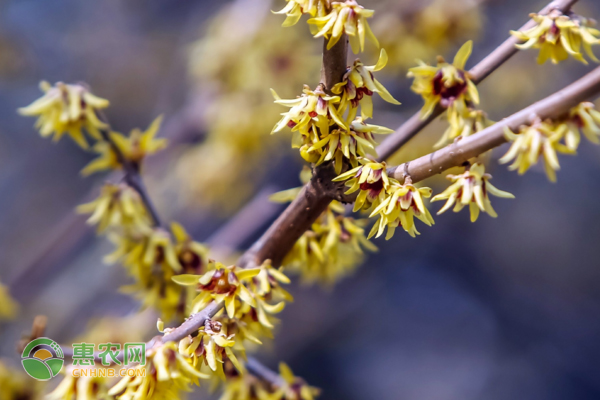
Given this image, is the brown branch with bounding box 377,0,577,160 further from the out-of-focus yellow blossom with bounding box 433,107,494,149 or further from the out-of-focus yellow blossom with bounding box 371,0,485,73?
the out-of-focus yellow blossom with bounding box 371,0,485,73

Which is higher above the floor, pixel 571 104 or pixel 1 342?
pixel 1 342

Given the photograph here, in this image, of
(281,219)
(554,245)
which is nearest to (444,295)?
(554,245)

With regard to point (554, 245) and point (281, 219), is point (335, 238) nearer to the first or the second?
point (281, 219)

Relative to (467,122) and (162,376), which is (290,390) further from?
(467,122)

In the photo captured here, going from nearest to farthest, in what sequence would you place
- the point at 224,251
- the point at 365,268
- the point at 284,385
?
the point at 284,385, the point at 224,251, the point at 365,268

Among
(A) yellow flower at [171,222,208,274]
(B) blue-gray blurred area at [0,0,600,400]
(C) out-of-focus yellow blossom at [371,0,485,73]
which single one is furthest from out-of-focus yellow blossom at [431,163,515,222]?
(B) blue-gray blurred area at [0,0,600,400]

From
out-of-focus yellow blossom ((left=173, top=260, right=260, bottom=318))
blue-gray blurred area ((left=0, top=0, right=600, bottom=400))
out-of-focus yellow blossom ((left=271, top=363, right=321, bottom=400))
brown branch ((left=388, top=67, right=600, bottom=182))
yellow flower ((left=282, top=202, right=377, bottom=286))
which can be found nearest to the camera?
brown branch ((left=388, top=67, right=600, bottom=182))

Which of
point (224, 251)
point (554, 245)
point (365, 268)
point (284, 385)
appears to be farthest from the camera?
point (554, 245)
